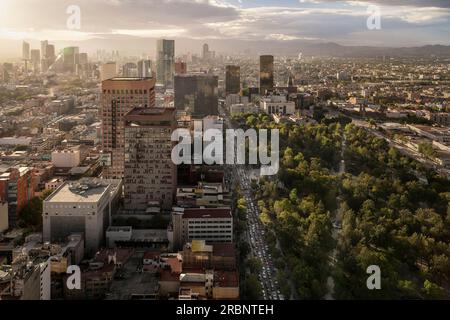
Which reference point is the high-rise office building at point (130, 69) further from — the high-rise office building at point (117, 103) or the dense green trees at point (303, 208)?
the high-rise office building at point (117, 103)

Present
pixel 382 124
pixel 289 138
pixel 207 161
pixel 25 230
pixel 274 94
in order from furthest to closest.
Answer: pixel 274 94, pixel 382 124, pixel 289 138, pixel 207 161, pixel 25 230

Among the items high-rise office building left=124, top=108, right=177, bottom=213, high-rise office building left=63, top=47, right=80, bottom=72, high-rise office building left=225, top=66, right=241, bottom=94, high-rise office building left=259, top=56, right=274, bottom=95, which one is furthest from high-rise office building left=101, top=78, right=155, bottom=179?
high-rise office building left=63, top=47, right=80, bottom=72

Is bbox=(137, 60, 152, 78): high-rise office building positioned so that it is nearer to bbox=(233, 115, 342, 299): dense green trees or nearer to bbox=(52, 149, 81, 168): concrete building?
bbox=(233, 115, 342, 299): dense green trees

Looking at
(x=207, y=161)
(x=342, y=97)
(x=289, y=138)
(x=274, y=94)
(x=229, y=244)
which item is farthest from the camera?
(x=342, y=97)

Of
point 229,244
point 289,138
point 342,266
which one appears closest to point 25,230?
point 229,244

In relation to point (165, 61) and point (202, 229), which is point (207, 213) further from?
point (165, 61)

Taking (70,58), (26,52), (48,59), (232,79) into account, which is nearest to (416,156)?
(232,79)
